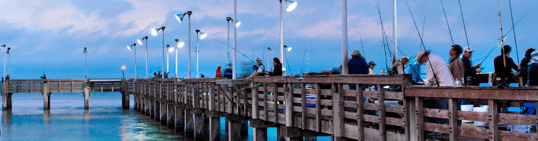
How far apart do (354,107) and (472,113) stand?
2.99 m

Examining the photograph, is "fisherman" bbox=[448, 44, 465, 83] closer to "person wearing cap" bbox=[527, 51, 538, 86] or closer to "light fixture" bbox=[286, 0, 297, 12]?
"person wearing cap" bbox=[527, 51, 538, 86]

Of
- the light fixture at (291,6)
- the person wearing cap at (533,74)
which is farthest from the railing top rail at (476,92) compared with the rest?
Result: the light fixture at (291,6)

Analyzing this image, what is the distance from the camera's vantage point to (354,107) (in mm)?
9992

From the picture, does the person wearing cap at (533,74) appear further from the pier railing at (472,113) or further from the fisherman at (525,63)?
the pier railing at (472,113)

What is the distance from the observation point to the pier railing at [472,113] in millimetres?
6570

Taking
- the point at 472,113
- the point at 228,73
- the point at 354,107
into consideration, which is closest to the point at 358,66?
the point at 354,107

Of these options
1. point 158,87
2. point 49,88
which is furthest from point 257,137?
point 49,88

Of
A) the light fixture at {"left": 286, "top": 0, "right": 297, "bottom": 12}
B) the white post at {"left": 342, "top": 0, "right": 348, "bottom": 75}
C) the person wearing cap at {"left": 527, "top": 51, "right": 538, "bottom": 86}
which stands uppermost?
the light fixture at {"left": 286, "top": 0, "right": 297, "bottom": 12}

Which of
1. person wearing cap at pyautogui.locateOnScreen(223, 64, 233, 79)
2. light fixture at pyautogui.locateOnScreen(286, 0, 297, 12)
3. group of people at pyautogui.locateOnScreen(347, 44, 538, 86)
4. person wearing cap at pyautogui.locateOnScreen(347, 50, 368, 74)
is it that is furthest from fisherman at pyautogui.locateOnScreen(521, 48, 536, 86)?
person wearing cap at pyautogui.locateOnScreen(223, 64, 233, 79)

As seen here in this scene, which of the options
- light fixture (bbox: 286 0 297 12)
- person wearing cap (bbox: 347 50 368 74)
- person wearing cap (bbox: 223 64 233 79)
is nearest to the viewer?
person wearing cap (bbox: 347 50 368 74)

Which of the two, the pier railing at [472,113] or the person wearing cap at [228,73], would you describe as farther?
the person wearing cap at [228,73]

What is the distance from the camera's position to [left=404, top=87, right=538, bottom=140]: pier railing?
21.6 ft

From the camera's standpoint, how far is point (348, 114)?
10.3 m

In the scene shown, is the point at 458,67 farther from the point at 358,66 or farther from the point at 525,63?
the point at 358,66
